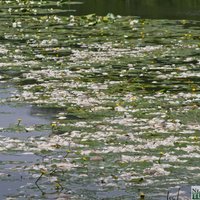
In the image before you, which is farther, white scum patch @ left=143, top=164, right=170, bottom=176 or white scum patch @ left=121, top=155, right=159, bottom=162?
white scum patch @ left=121, top=155, right=159, bottom=162

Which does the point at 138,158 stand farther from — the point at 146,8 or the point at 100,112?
the point at 146,8

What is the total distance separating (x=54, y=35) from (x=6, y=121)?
48.1 ft

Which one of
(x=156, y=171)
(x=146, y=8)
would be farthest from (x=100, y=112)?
(x=146, y=8)

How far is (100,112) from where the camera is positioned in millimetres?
16078

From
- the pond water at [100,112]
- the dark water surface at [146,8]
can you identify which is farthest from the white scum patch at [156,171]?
the dark water surface at [146,8]

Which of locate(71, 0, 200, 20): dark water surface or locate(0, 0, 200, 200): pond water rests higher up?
locate(0, 0, 200, 200): pond water

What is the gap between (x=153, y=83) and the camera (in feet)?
63.8

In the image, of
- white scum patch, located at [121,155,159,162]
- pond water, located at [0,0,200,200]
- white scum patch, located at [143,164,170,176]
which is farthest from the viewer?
white scum patch, located at [121,155,159,162]

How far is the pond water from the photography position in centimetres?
1148

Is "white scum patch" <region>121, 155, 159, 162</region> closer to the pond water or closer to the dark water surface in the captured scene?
the pond water

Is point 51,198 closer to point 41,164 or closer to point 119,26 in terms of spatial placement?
point 41,164

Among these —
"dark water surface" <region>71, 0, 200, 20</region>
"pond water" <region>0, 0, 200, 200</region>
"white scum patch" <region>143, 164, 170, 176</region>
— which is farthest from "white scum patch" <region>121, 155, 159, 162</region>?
"dark water surface" <region>71, 0, 200, 20</region>

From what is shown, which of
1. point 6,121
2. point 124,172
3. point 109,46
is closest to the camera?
point 124,172

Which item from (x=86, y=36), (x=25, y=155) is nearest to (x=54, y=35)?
(x=86, y=36)
